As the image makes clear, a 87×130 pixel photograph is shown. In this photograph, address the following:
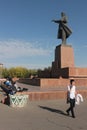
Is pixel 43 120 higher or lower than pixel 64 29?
lower

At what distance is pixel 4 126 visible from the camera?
7289 millimetres

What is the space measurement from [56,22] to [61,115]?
21.1m

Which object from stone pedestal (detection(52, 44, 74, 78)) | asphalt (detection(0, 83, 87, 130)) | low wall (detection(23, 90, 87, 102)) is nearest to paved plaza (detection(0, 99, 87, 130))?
asphalt (detection(0, 83, 87, 130))

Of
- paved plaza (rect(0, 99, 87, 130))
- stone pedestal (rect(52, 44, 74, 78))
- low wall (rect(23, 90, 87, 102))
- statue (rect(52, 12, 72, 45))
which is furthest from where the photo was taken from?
statue (rect(52, 12, 72, 45))

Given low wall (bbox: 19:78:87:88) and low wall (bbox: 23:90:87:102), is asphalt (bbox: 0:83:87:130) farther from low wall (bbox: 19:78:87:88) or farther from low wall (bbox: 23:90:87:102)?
low wall (bbox: 19:78:87:88)

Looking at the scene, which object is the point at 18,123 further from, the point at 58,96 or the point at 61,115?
the point at 58,96

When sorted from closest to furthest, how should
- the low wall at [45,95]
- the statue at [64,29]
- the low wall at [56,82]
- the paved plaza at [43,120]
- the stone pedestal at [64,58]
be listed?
the paved plaza at [43,120]
the low wall at [45,95]
the low wall at [56,82]
the stone pedestal at [64,58]
the statue at [64,29]

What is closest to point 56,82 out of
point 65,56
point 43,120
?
point 65,56

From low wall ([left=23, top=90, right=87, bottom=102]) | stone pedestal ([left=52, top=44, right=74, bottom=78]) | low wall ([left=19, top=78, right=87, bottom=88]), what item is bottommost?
low wall ([left=23, top=90, right=87, bottom=102])

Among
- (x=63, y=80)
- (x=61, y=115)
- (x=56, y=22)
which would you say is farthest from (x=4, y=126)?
(x=56, y=22)

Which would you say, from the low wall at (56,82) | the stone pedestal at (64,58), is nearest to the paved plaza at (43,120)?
the low wall at (56,82)

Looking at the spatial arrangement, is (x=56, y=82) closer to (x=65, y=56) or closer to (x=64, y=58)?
(x=64, y=58)

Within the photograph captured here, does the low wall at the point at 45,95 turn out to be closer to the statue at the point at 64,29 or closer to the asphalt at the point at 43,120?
the asphalt at the point at 43,120

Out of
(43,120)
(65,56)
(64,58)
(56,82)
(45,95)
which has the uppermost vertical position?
(65,56)
